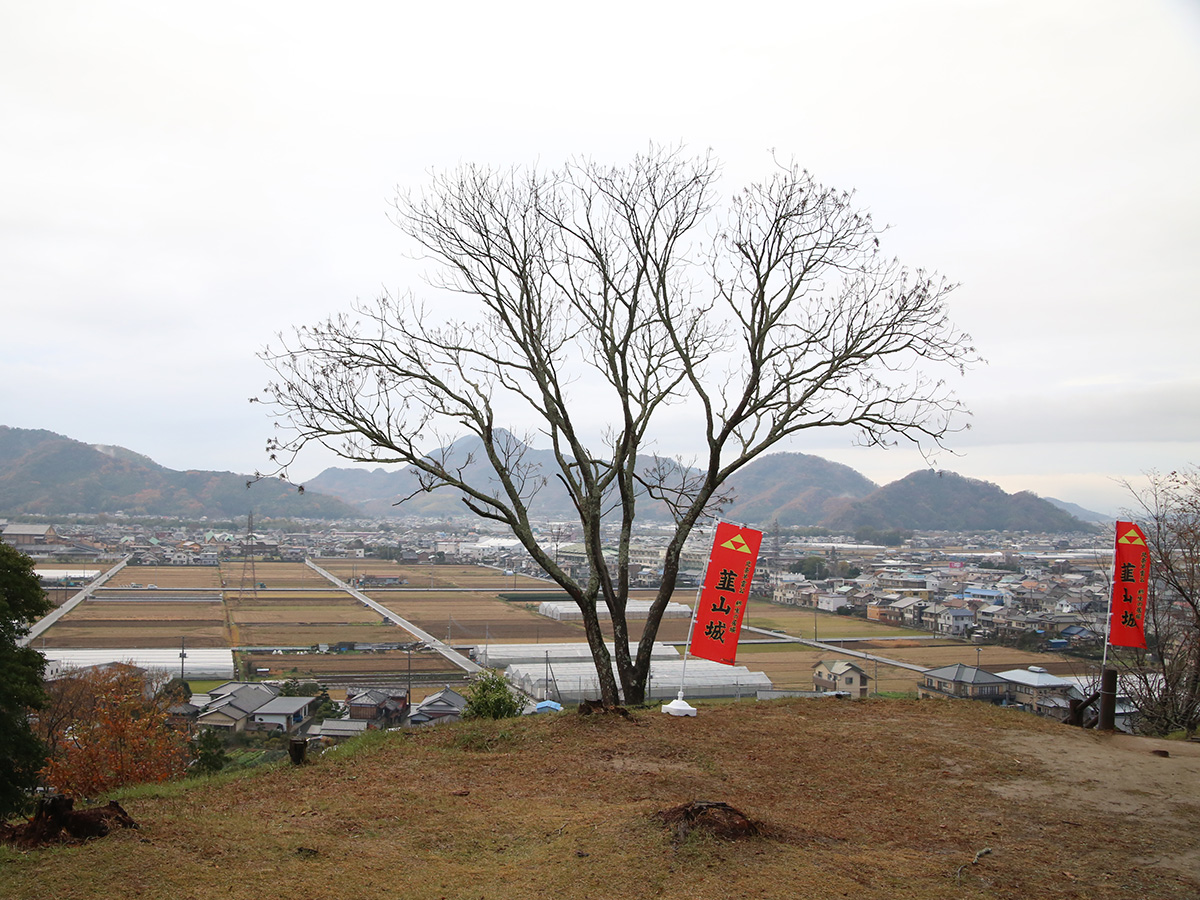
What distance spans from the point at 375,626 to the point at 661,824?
39.8 metres

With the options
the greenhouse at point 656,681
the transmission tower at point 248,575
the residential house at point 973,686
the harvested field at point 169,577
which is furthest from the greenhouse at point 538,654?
the harvested field at point 169,577

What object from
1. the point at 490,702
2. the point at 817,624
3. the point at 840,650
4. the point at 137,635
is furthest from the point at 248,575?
the point at 490,702

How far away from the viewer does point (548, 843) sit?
176 inches

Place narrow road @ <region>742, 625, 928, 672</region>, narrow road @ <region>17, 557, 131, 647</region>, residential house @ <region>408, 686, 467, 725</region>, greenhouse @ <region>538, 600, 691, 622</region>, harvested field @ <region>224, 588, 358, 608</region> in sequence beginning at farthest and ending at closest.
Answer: harvested field @ <region>224, 588, 358, 608</region>, greenhouse @ <region>538, 600, 691, 622</region>, narrow road @ <region>17, 557, 131, 647</region>, narrow road @ <region>742, 625, 928, 672</region>, residential house @ <region>408, 686, 467, 725</region>

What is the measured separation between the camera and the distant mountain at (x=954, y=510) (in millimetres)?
143375

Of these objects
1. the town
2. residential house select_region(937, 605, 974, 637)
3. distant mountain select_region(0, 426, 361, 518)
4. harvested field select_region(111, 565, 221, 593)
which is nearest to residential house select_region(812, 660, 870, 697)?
the town

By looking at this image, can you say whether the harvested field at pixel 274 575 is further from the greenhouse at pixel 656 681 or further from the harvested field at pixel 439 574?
the greenhouse at pixel 656 681

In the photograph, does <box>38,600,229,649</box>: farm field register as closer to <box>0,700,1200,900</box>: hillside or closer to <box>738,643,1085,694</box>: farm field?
→ <box>738,643,1085,694</box>: farm field

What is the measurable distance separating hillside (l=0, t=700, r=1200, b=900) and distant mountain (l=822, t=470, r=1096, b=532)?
145148 millimetres

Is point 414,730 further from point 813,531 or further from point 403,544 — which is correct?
point 813,531

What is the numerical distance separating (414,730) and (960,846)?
5200mm

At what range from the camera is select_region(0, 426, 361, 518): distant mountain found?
438 feet

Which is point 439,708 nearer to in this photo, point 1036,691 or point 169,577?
point 1036,691

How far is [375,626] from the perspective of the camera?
1635 inches
